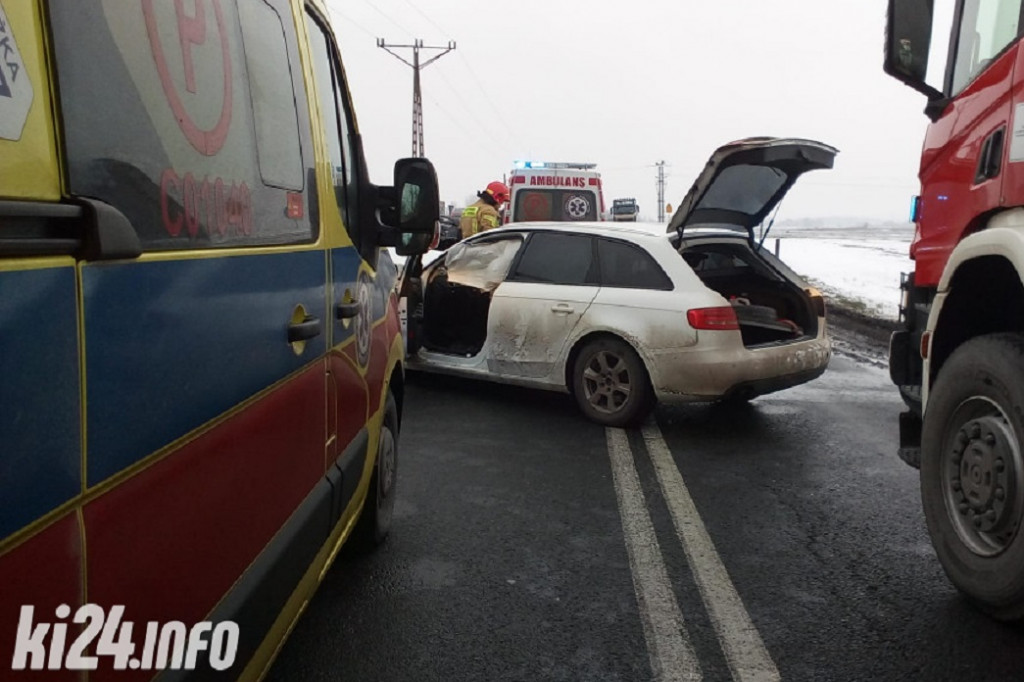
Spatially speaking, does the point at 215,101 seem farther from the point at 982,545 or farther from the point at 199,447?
the point at 982,545

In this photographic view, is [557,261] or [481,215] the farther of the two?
[481,215]

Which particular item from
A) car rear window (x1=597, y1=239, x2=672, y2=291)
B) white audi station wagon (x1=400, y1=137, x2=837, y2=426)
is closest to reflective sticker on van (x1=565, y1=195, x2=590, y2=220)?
white audi station wagon (x1=400, y1=137, x2=837, y2=426)

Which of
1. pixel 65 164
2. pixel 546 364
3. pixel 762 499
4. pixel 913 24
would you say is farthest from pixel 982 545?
pixel 546 364

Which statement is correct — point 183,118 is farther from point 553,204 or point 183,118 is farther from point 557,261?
point 553,204

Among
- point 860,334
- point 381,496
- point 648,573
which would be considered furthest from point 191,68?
point 860,334

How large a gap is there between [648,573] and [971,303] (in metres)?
1.74

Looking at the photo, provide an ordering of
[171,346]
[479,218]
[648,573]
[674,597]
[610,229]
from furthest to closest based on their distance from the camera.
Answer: [479,218]
[610,229]
[648,573]
[674,597]
[171,346]

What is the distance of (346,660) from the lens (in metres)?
2.90

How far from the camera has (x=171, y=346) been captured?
147cm

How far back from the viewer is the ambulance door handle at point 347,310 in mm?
2811

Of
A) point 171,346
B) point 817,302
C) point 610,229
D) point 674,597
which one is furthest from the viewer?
point 817,302

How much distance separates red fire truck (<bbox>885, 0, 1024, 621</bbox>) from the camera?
3020 mm

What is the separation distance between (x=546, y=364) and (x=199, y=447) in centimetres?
515

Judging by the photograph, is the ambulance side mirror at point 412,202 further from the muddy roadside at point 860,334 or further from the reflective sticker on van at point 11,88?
the muddy roadside at point 860,334
